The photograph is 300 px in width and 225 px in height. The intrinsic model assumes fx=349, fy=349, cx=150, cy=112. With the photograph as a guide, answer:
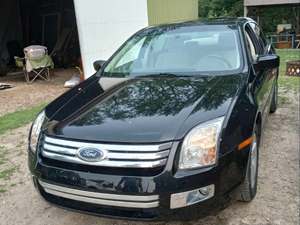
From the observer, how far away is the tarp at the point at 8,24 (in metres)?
13.7

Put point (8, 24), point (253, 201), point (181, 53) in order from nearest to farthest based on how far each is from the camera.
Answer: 1. point (253, 201)
2. point (181, 53)
3. point (8, 24)

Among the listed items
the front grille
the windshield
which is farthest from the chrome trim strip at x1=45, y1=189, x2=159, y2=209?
the windshield

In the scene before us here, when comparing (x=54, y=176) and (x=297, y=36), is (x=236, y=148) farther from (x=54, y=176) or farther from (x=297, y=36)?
(x=297, y=36)

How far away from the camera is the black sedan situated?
211cm

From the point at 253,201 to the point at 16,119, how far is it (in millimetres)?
4464

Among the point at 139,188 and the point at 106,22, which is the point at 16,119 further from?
the point at 139,188

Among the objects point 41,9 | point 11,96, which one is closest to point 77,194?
point 11,96

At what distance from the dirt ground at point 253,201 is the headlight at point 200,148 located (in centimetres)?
70

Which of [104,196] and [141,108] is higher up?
[141,108]

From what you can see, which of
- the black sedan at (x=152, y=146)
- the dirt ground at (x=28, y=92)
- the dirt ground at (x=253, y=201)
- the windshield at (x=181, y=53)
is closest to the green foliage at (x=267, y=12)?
the dirt ground at (x=28, y=92)

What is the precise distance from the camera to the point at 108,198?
2.16 meters

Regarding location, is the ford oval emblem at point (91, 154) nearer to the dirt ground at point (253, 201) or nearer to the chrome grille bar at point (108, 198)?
the chrome grille bar at point (108, 198)

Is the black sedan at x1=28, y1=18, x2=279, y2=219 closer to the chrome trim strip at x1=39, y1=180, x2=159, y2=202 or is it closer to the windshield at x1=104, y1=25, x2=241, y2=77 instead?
the chrome trim strip at x1=39, y1=180, x2=159, y2=202

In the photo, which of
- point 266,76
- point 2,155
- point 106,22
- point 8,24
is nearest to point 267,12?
point 8,24
